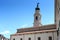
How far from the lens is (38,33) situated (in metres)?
36.6

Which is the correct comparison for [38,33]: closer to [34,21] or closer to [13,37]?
[13,37]

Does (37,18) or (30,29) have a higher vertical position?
(37,18)

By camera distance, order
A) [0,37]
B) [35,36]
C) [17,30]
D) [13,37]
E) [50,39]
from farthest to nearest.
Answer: [0,37] < [17,30] < [13,37] < [35,36] < [50,39]

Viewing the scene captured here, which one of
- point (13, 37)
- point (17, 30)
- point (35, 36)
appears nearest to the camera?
point (35, 36)

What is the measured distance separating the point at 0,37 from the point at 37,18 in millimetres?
13141

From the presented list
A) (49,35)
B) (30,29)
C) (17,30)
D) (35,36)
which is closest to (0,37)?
(17,30)

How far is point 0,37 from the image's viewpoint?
174 ft

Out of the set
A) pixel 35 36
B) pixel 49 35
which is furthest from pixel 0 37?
pixel 49 35

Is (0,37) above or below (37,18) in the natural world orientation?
below

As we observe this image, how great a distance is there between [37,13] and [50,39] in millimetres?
20747

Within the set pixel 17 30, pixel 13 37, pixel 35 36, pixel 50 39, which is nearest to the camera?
pixel 50 39

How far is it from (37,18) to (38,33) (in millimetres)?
17623

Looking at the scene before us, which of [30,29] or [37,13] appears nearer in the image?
[30,29]

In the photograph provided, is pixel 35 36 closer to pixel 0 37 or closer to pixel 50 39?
pixel 50 39
